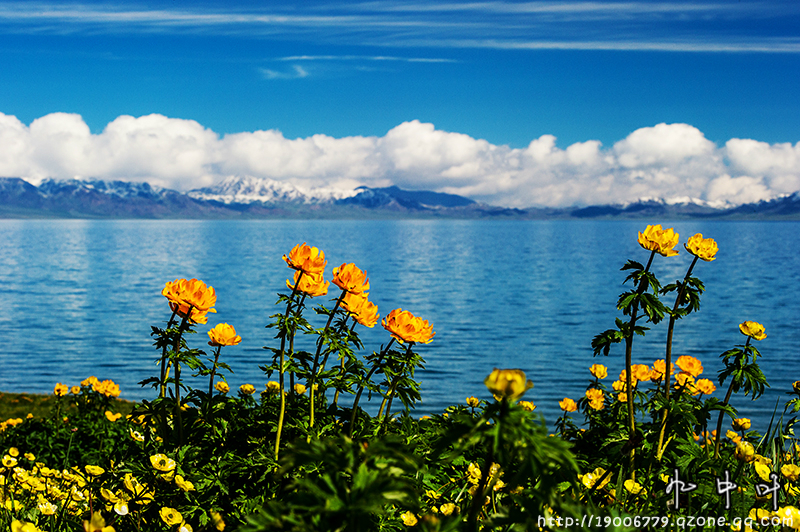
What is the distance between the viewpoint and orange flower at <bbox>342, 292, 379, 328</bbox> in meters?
3.49

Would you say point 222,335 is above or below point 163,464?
above

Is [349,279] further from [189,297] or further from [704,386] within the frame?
[704,386]

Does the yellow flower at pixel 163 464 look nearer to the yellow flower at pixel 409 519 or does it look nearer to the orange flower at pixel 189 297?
the orange flower at pixel 189 297

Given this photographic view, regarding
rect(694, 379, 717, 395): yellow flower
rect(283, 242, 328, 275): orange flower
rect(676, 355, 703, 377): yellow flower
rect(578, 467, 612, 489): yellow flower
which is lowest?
rect(578, 467, 612, 489): yellow flower

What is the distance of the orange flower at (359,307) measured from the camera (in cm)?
349

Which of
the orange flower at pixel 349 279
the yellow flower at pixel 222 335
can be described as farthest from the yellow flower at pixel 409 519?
the yellow flower at pixel 222 335

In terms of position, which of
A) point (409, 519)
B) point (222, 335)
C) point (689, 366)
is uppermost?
point (222, 335)

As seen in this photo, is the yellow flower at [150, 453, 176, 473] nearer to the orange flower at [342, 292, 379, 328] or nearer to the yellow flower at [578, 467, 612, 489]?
the orange flower at [342, 292, 379, 328]

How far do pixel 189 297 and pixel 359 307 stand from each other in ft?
3.62

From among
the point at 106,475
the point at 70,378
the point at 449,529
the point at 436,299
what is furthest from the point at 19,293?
the point at 449,529

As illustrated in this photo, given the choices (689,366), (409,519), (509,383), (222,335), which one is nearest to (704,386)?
(689,366)

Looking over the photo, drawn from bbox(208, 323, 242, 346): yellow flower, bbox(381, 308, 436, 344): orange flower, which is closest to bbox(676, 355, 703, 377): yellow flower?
bbox(381, 308, 436, 344): orange flower

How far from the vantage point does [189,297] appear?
3.62 m

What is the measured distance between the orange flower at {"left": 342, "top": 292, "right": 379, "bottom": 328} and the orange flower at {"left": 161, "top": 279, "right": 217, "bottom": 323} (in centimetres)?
85
